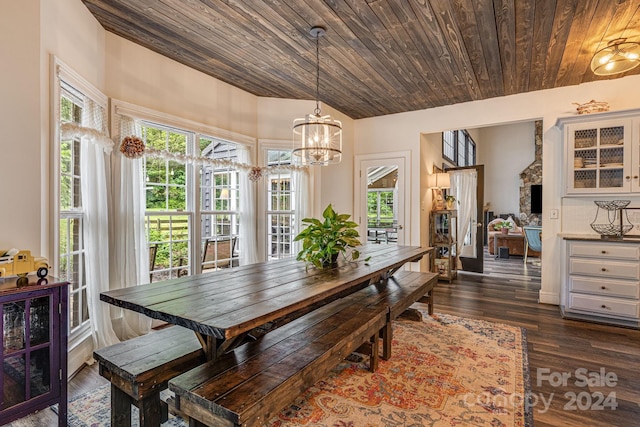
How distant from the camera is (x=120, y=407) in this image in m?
1.55

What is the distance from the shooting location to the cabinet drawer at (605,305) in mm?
3135

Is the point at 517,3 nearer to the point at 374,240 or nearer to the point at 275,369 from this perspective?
the point at 275,369

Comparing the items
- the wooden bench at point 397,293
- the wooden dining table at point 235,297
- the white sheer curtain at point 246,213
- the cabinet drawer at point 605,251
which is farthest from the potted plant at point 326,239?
the cabinet drawer at point 605,251

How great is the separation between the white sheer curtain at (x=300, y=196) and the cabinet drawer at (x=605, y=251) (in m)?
3.18

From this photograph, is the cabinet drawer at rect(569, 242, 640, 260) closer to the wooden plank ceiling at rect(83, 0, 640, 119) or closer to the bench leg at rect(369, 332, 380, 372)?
the wooden plank ceiling at rect(83, 0, 640, 119)

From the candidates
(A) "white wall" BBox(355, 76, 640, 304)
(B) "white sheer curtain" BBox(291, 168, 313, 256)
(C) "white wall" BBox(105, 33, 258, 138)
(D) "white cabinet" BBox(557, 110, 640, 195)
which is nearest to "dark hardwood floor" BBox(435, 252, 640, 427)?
(A) "white wall" BBox(355, 76, 640, 304)

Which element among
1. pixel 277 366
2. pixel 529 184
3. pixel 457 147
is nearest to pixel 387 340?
pixel 277 366

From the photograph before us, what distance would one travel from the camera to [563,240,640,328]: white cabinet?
10.3ft

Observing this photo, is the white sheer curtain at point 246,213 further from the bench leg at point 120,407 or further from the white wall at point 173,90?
the bench leg at point 120,407

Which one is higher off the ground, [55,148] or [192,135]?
[192,135]

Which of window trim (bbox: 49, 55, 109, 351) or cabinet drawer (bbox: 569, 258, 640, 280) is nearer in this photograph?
window trim (bbox: 49, 55, 109, 351)

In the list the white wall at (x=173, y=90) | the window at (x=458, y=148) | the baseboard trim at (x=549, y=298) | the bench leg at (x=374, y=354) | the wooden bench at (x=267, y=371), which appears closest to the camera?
the wooden bench at (x=267, y=371)

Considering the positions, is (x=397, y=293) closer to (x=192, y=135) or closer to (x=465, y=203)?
(x=192, y=135)

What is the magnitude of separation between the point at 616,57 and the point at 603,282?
2.20m
